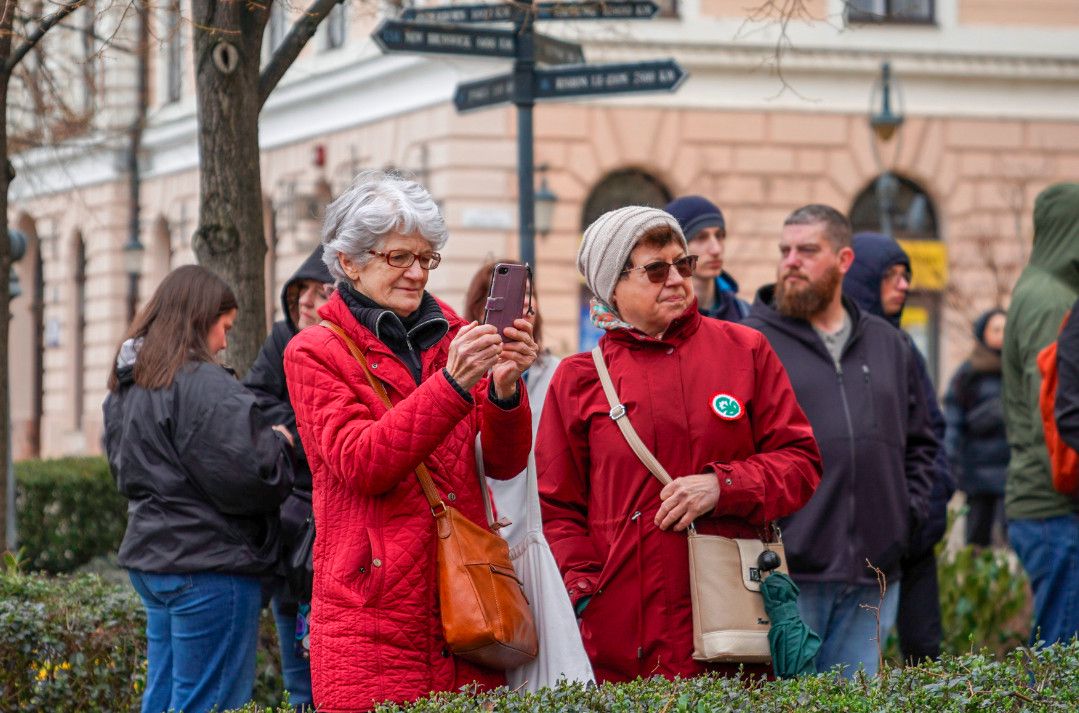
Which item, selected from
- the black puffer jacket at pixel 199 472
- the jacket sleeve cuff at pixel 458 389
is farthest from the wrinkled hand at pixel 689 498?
Answer: the black puffer jacket at pixel 199 472

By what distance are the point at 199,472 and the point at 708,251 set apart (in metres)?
2.29

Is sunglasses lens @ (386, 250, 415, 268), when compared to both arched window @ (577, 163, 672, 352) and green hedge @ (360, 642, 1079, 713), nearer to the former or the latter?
A: green hedge @ (360, 642, 1079, 713)

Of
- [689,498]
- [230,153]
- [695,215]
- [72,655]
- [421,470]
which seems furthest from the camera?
[230,153]

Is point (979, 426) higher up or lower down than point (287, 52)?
lower down

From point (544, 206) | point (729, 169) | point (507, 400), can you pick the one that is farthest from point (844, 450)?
point (729, 169)

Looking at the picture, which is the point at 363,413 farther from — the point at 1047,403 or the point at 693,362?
the point at 1047,403

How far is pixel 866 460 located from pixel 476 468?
6.16 ft

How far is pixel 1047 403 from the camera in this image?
652 centimetres

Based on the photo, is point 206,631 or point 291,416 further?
point 291,416

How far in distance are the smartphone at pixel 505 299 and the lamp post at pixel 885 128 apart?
16.6 meters

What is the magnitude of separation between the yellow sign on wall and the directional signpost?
15014 millimetres

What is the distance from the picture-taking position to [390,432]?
434cm

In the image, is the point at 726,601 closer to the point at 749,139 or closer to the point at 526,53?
the point at 526,53

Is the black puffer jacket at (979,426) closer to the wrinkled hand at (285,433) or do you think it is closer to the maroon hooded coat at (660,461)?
the wrinkled hand at (285,433)
